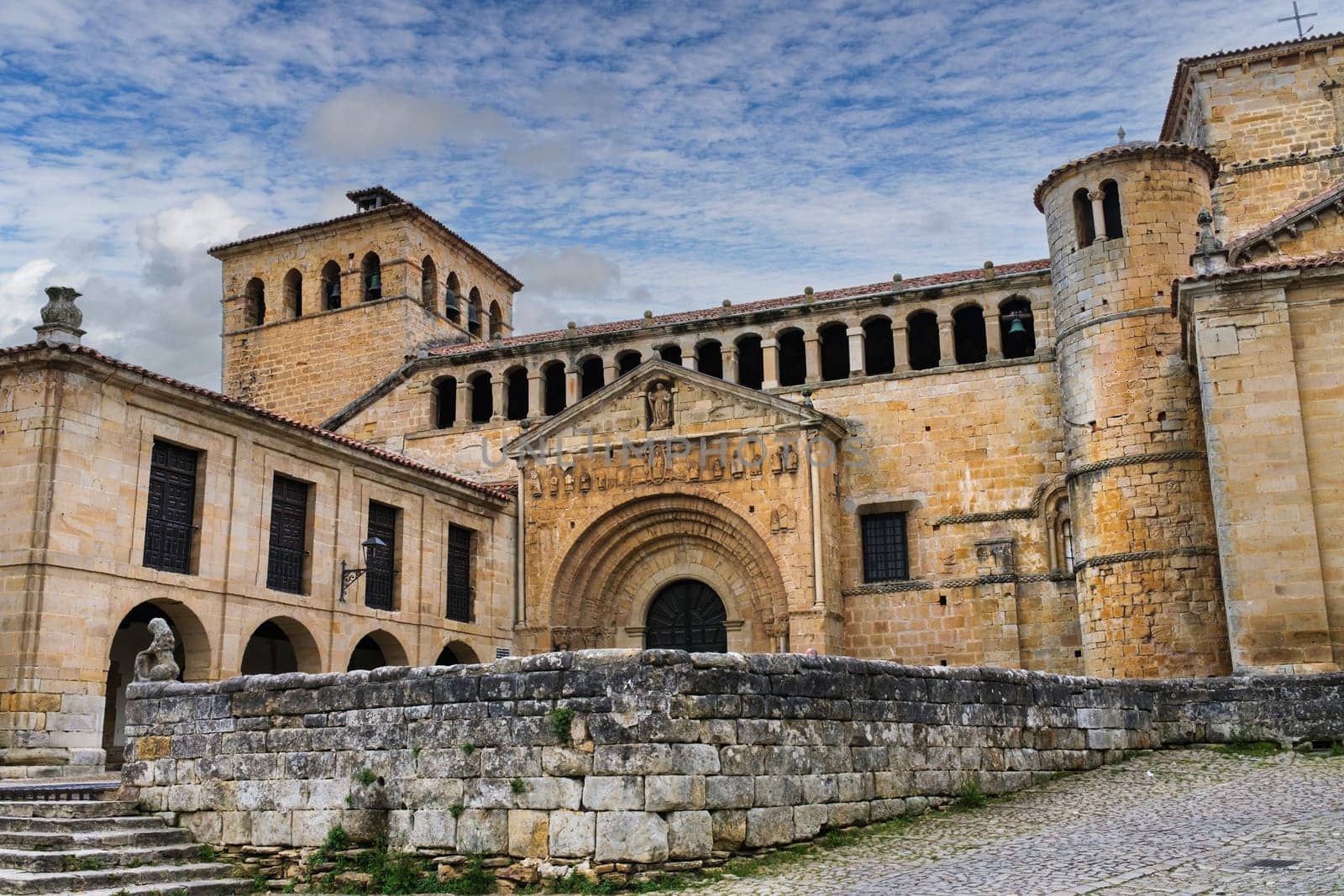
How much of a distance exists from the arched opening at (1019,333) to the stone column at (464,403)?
12.4 meters

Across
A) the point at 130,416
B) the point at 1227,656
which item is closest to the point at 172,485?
the point at 130,416

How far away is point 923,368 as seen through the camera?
87.6 feet

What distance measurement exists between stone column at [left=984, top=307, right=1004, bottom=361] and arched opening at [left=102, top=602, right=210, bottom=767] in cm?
1584

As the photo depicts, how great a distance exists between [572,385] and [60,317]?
42.2 ft

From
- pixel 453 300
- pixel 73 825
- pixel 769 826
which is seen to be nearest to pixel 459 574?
pixel 453 300

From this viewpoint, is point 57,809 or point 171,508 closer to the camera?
point 57,809

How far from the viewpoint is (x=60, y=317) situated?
18094 mm

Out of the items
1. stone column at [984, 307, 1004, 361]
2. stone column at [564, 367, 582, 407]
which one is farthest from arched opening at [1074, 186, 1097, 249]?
stone column at [564, 367, 582, 407]

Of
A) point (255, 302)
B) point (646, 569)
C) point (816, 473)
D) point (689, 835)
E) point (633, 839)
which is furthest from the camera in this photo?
point (255, 302)

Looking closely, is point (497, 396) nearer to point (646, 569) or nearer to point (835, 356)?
point (646, 569)

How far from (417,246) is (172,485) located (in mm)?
15640

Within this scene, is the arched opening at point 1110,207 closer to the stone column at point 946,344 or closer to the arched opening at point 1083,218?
the arched opening at point 1083,218

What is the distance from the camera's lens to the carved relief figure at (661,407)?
86.0ft

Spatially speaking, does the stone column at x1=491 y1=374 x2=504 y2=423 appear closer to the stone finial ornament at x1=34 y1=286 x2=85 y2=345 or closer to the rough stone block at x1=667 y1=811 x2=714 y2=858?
the stone finial ornament at x1=34 y1=286 x2=85 y2=345
